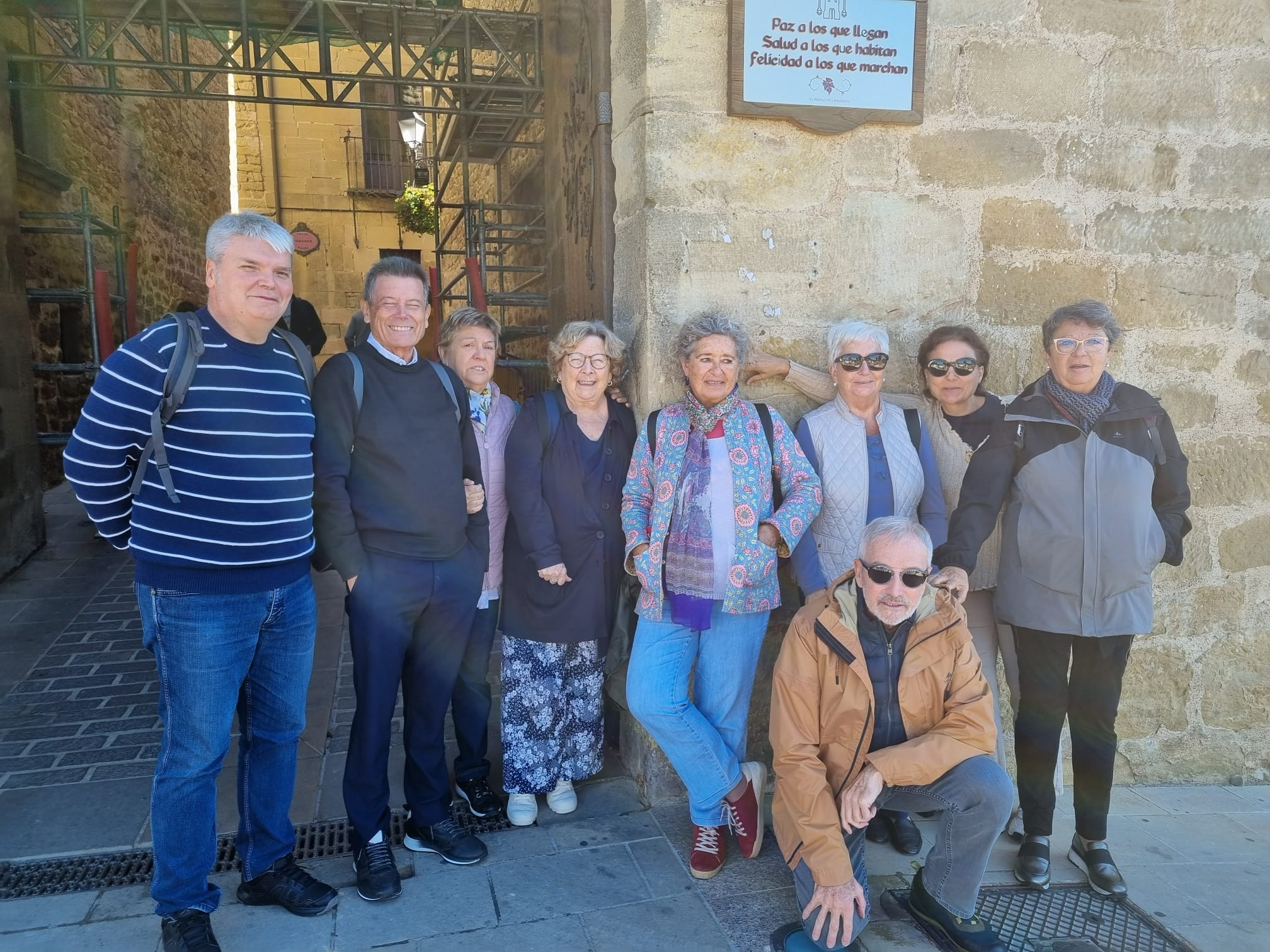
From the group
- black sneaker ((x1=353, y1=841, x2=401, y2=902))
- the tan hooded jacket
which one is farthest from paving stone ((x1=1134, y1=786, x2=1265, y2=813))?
black sneaker ((x1=353, y1=841, x2=401, y2=902))

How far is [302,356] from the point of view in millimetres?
2557

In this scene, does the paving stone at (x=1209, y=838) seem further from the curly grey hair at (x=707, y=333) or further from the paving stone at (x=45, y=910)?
the paving stone at (x=45, y=910)

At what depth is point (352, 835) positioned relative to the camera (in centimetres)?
275

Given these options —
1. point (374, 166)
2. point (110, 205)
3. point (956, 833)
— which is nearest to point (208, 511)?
point (956, 833)

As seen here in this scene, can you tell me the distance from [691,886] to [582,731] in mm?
704

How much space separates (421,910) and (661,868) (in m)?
0.76

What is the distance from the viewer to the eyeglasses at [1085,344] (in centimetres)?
276

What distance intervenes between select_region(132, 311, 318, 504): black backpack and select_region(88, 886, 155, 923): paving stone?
126 centimetres

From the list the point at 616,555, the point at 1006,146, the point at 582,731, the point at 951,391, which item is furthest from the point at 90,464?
the point at 1006,146

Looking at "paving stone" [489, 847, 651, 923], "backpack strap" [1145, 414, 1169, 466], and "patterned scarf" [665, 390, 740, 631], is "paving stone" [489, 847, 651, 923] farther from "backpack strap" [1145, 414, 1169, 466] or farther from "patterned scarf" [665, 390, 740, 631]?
"backpack strap" [1145, 414, 1169, 466]

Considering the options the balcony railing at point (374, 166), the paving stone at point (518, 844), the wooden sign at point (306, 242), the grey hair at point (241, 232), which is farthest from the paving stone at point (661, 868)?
the balcony railing at point (374, 166)

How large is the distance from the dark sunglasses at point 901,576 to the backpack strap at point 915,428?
2.37ft

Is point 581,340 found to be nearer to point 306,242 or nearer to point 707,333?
point 707,333

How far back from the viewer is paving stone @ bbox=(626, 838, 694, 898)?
8.90 ft
